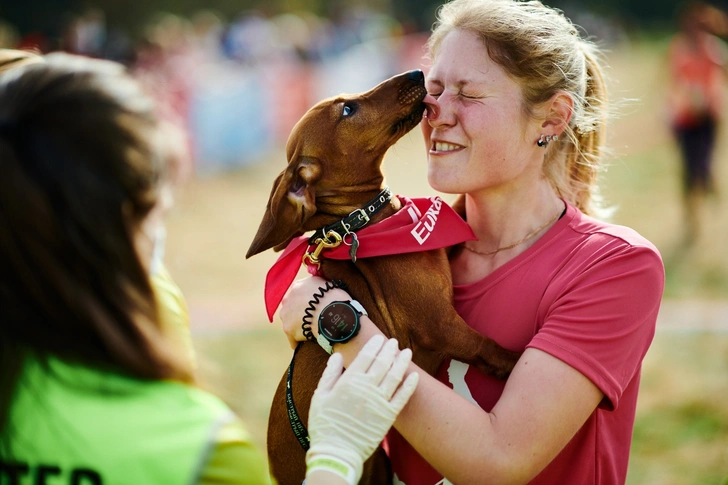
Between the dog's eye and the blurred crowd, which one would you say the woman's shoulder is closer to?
the dog's eye

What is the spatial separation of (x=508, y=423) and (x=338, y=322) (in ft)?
1.74

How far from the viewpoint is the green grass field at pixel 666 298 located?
14.7 ft

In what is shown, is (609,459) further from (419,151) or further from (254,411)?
(419,151)

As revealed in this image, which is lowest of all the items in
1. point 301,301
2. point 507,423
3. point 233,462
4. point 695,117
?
point 695,117

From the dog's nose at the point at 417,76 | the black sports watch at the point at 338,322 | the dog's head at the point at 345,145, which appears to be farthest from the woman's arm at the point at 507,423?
the dog's nose at the point at 417,76

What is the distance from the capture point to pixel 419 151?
16.8m

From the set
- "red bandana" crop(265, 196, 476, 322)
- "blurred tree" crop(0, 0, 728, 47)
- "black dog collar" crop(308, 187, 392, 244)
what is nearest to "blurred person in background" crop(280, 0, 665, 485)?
"red bandana" crop(265, 196, 476, 322)

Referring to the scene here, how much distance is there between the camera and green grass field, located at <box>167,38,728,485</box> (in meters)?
4.49

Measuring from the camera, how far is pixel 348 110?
294cm

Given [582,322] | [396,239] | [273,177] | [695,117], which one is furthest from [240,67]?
[582,322]

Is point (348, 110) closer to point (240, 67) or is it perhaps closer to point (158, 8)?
point (240, 67)

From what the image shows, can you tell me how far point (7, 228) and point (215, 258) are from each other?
8266mm

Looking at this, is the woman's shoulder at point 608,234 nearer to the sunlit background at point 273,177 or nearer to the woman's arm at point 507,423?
the woman's arm at point 507,423

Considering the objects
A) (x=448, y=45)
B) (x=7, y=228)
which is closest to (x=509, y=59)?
(x=448, y=45)
